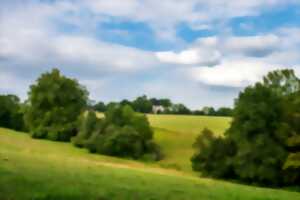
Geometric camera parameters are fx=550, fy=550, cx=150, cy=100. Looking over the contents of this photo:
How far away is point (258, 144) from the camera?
189 feet

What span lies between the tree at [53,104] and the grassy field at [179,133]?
14399 mm

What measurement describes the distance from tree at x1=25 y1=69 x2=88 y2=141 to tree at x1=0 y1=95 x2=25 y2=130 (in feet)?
17.3

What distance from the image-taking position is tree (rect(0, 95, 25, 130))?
94.9 meters

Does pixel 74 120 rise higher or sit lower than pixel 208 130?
higher

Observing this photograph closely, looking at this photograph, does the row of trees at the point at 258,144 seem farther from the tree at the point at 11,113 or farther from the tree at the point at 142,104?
the tree at the point at 142,104

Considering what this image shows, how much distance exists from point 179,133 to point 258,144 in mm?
39570

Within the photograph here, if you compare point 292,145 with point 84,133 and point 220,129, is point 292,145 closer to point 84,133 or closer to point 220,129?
point 84,133

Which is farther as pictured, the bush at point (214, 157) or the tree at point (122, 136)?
the tree at point (122, 136)

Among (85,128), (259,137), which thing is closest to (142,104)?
(85,128)

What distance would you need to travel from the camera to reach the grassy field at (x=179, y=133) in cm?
7769

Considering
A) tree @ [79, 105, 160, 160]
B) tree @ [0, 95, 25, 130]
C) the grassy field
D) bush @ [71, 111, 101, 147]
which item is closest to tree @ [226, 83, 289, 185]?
the grassy field

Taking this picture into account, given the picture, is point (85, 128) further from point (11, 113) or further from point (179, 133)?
point (11, 113)

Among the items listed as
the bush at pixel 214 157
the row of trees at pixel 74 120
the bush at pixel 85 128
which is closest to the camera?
the bush at pixel 214 157

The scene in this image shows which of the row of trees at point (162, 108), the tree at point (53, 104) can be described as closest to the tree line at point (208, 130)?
the tree at point (53, 104)
